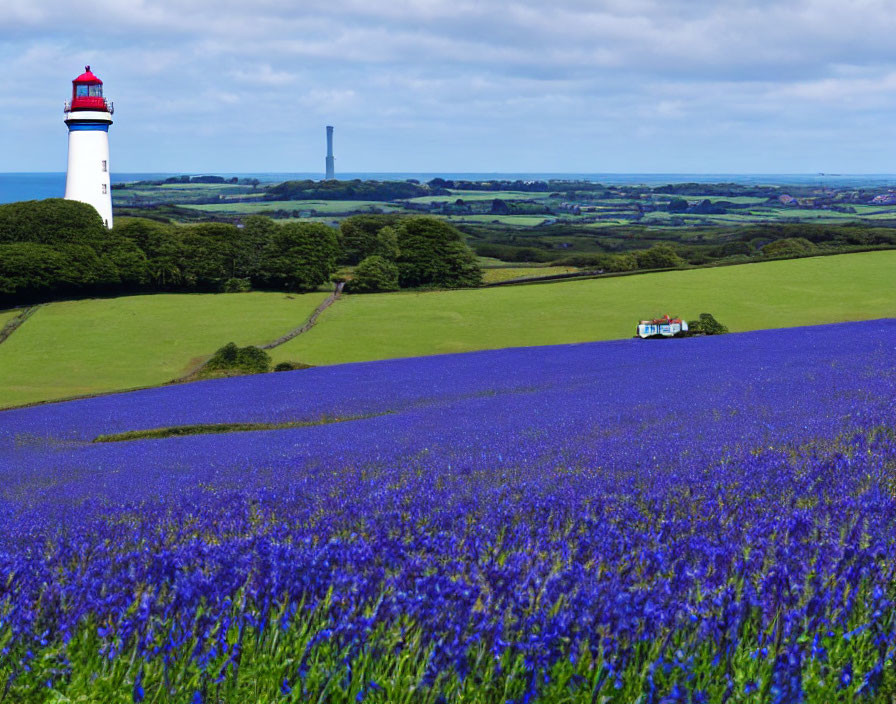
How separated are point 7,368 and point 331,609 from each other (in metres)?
42.3

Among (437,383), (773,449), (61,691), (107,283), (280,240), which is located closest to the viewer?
(61,691)

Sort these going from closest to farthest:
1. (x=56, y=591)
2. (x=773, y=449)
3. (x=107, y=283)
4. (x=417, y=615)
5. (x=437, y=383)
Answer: (x=417, y=615), (x=56, y=591), (x=773, y=449), (x=437, y=383), (x=107, y=283)

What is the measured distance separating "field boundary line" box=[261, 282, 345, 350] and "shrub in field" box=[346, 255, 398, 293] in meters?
1.29

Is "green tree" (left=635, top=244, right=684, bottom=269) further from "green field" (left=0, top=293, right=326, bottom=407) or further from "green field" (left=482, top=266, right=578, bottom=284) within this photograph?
"green field" (left=0, top=293, right=326, bottom=407)

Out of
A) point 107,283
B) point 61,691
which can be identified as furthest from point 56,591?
point 107,283

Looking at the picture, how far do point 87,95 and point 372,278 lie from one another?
25914mm

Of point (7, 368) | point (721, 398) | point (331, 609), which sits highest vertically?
point (331, 609)

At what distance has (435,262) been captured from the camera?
224 feet

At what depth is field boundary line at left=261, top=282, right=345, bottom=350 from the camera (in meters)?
45.8

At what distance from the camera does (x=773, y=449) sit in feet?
25.8

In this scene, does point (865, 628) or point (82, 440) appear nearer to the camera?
point (865, 628)

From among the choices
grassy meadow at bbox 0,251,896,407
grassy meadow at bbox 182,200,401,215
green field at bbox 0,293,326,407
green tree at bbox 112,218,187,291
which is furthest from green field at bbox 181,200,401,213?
grassy meadow at bbox 0,251,896,407

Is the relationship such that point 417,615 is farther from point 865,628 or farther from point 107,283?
point 107,283

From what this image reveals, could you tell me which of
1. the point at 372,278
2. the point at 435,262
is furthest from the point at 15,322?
the point at 435,262
